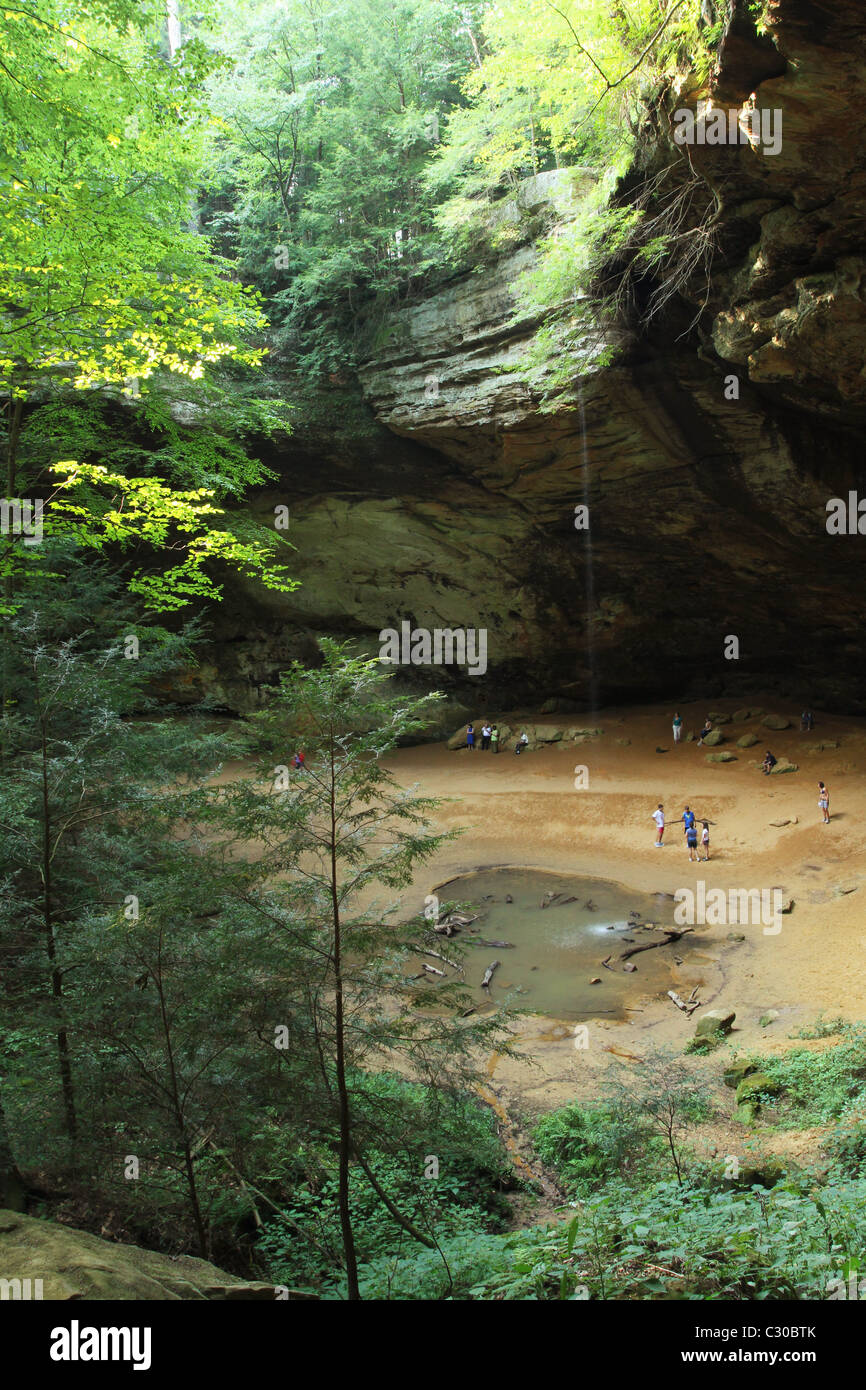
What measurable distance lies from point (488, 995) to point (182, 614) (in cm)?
1855

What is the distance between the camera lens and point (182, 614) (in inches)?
1014

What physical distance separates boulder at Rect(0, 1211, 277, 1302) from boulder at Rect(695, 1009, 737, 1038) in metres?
8.11

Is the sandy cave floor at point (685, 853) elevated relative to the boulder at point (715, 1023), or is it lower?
elevated

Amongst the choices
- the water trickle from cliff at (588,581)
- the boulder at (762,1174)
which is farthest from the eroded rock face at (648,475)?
the boulder at (762,1174)

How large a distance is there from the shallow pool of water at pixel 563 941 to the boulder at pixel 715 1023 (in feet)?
4.03

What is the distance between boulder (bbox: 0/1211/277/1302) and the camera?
2.96 metres

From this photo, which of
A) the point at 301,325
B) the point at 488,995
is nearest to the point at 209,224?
the point at 301,325

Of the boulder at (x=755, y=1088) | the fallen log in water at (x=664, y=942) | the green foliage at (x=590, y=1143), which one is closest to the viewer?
the green foliage at (x=590, y=1143)

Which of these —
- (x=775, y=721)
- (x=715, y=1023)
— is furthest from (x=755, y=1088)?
(x=775, y=721)

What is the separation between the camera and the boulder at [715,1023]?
10.3m

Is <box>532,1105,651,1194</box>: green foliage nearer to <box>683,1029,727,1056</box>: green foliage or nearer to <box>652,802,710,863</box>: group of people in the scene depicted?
<box>683,1029,727,1056</box>: green foliage

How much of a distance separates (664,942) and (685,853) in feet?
12.8

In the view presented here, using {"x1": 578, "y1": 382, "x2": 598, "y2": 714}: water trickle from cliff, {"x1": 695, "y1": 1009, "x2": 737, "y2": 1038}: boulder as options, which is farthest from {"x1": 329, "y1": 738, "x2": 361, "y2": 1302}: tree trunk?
{"x1": 578, "y1": 382, "x2": 598, "y2": 714}: water trickle from cliff

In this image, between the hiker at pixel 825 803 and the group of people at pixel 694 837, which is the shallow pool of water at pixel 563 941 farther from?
the hiker at pixel 825 803
